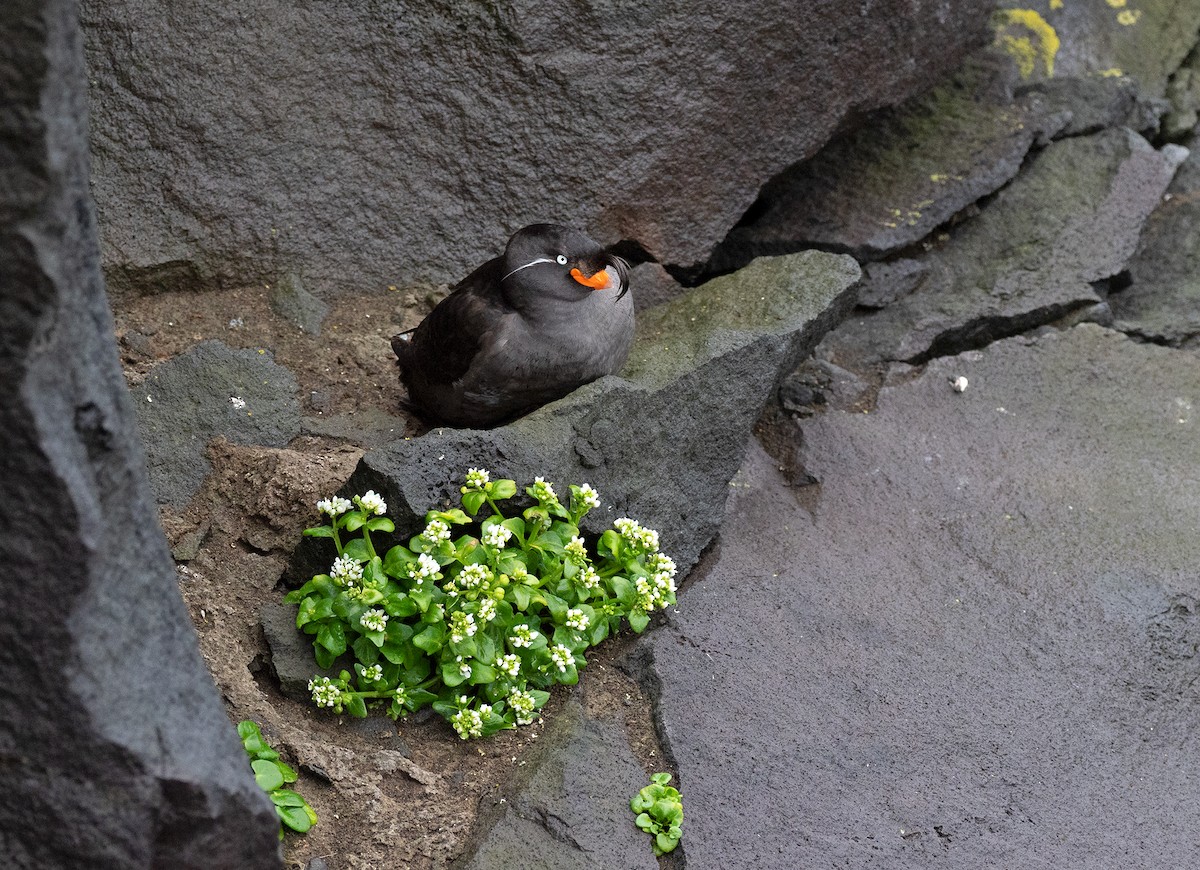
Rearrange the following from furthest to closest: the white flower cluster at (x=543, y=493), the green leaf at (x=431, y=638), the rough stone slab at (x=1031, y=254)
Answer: the rough stone slab at (x=1031, y=254) < the white flower cluster at (x=543, y=493) < the green leaf at (x=431, y=638)

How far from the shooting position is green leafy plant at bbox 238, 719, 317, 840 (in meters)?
2.86

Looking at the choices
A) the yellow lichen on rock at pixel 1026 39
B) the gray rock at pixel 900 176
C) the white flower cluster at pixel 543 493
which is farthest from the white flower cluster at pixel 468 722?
the yellow lichen on rock at pixel 1026 39

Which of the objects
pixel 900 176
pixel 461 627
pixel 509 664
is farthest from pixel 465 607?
pixel 900 176

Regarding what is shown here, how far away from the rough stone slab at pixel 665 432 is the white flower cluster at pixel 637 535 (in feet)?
0.46

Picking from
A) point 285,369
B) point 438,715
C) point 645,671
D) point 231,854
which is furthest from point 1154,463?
point 231,854

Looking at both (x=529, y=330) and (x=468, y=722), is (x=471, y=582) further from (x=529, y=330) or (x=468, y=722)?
(x=529, y=330)

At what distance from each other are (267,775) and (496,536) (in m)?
0.78

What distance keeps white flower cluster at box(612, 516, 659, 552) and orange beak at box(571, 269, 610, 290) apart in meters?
0.89

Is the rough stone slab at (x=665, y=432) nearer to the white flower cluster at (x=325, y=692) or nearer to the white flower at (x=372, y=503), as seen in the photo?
the white flower at (x=372, y=503)

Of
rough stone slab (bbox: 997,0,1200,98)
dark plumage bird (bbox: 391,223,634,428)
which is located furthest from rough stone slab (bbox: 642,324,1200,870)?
rough stone slab (bbox: 997,0,1200,98)

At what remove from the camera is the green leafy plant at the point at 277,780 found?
9.39 ft

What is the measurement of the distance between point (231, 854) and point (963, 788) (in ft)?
6.24

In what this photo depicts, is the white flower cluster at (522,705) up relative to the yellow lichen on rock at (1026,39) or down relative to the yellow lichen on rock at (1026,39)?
down

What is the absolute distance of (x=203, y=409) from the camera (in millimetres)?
4047
